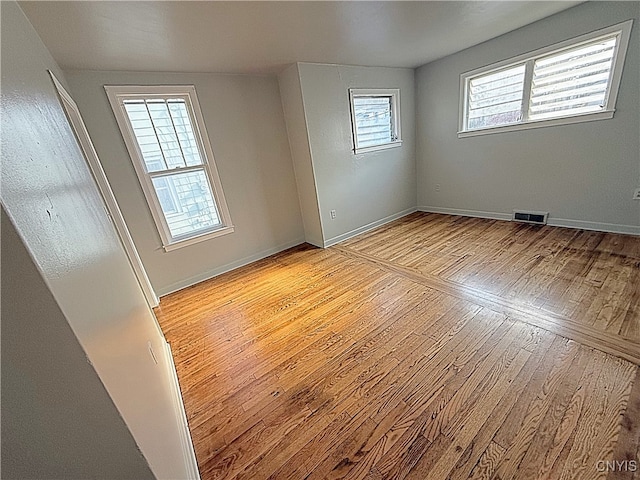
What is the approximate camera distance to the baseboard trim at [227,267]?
9.91ft

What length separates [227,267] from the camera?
338 cm

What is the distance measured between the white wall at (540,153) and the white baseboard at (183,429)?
4.40 metres

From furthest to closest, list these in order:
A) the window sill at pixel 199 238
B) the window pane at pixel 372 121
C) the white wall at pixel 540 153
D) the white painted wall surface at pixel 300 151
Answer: the window pane at pixel 372 121 → the white painted wall surface at pixel 300 151 → the window sill at pixel 199 238 → the white wall at pixel 540 153

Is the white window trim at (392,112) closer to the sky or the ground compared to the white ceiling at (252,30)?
closer to the ground

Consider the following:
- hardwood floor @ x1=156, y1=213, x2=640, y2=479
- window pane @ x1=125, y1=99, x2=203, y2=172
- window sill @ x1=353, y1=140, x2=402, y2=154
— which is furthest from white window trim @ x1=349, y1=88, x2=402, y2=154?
window pane @ x1=125, y1=99, x2=203, y2=172

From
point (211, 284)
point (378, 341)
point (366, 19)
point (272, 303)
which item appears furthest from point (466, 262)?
point (211, 284)

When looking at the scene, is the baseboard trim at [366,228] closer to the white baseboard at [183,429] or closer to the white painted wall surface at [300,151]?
the white painted wall surface at [300,151]

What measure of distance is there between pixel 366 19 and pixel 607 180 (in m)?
3.12

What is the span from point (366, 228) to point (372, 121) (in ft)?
5.47

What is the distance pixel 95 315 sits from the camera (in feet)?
2.36

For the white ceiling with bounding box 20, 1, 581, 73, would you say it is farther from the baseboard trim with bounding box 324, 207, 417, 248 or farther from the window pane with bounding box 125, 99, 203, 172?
the baseboard trim with bounding box 324, 207, 417, 248

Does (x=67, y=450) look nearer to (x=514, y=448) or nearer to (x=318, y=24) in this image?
(x=514, y=448)

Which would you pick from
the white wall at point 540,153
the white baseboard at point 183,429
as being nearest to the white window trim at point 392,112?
the white wall at point 540,153

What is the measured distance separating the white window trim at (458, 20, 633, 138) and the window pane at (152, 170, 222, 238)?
150 inches
